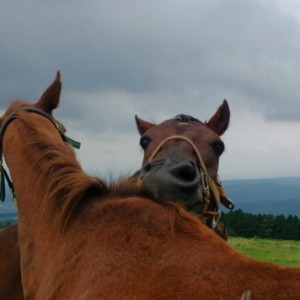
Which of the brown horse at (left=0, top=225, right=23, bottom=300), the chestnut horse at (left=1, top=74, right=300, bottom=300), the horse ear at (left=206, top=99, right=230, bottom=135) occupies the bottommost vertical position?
the brown horse at (left=0, top=225, right=23, bottom=300)

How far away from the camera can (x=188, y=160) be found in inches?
175

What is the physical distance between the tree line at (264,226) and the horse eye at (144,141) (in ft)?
109

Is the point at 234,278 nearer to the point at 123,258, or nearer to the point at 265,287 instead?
the point at 265,287

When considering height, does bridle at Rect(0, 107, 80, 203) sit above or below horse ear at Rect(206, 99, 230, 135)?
below

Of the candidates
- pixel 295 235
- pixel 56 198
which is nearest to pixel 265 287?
pixel 56 198

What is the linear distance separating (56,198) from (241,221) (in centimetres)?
4035

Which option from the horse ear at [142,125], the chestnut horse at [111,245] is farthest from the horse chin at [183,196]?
the horse ear at [142,125]

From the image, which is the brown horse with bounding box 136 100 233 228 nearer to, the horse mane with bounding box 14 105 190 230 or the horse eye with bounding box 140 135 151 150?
the horse eye with bounding box 140 135 151 150

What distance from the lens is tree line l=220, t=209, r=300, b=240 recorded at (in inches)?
1563

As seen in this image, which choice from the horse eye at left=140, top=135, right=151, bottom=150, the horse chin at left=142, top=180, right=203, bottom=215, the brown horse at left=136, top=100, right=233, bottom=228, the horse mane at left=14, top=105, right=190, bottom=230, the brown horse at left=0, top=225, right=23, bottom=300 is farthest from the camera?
the horse eye at left=140, top=135, right=151, bottom=150

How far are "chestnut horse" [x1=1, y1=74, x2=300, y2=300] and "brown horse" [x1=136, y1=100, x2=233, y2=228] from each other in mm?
319

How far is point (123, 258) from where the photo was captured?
274 cm

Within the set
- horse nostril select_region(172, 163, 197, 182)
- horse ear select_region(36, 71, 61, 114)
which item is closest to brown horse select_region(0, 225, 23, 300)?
horse ear select_region(36, 71, 61, 114)

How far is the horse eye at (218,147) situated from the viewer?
227 inches
